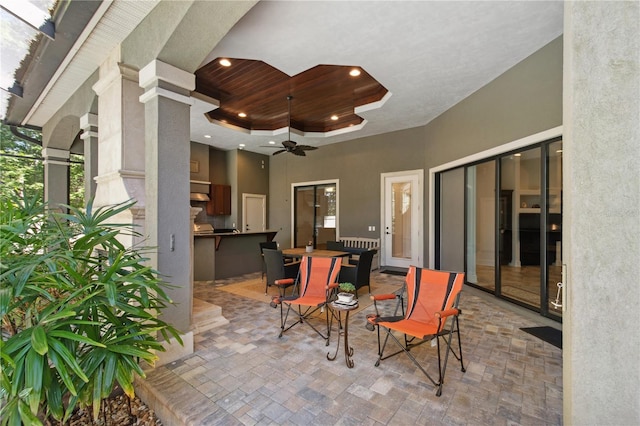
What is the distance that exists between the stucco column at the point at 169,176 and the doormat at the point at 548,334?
3828mm

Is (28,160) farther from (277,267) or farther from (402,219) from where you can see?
(402,219)

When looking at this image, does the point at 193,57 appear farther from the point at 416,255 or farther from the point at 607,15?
the point at 416,255

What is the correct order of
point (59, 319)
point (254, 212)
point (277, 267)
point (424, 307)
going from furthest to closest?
point (254, 212)
point (277, 267)
point (424, 307)
point (59, 319)

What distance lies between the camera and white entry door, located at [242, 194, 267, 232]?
8.96 metres

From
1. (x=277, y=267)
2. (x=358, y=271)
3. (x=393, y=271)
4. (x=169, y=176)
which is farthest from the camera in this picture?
(x=393, y=271)

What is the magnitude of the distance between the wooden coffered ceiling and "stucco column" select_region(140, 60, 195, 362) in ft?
5.20

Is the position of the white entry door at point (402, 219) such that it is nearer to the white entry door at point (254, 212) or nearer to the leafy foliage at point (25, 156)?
the white entry door at point (254, 212)

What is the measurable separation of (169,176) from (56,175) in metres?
5.99

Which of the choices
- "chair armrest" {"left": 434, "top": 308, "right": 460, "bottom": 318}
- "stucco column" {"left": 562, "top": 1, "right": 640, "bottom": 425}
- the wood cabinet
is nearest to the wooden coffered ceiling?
the wood cabinet

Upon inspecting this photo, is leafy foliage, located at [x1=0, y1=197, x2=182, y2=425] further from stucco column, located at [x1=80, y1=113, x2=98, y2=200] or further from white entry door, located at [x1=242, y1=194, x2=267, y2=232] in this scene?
white entry door, located at [x1=242, y1=194, x2=267, y2=232]

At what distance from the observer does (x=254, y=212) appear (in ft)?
30.6

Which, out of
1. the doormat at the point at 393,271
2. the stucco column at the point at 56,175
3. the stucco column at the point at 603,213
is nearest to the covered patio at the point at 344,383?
the stucco column at the point at 603,213

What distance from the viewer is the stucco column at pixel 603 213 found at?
3.89ft

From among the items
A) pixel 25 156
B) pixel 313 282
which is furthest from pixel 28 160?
pixel 313 282
